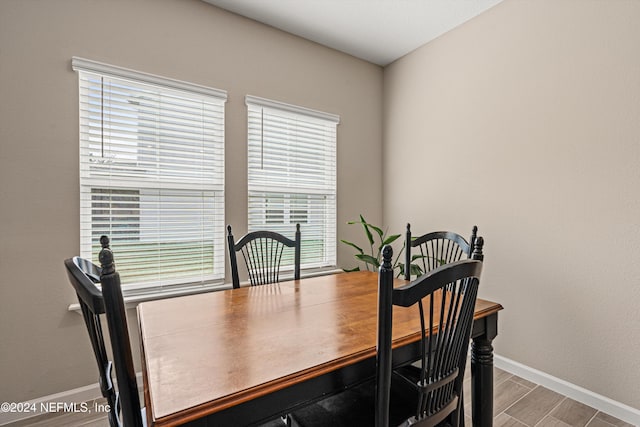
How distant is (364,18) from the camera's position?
2.69m

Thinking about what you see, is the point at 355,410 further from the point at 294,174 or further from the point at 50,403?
the point at 294,174

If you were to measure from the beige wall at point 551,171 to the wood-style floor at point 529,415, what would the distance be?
155mm

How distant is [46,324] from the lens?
1.95 meters

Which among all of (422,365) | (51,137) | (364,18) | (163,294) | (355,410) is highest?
(364,18)

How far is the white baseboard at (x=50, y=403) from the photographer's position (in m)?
1.84

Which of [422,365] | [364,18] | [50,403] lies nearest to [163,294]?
[50,403]

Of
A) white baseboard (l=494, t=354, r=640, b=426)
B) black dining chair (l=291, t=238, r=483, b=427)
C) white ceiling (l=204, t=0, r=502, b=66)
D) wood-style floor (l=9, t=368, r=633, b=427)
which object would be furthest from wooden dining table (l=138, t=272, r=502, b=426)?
white ceiling (l=204, t=0, r=502, b=66)

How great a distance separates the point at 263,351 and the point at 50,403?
1.85 meters

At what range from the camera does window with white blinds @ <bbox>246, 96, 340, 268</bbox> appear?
2754mm

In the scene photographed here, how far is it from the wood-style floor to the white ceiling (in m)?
2.88

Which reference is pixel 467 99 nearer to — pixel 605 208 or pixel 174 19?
pixel 605 208

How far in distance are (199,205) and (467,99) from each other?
2.41 m

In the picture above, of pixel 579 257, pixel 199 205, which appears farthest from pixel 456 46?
pixel 199 205

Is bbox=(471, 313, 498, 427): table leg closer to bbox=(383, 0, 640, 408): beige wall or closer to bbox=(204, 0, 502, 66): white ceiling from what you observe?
bbox=(383, 0, 640, 408): beige wall
